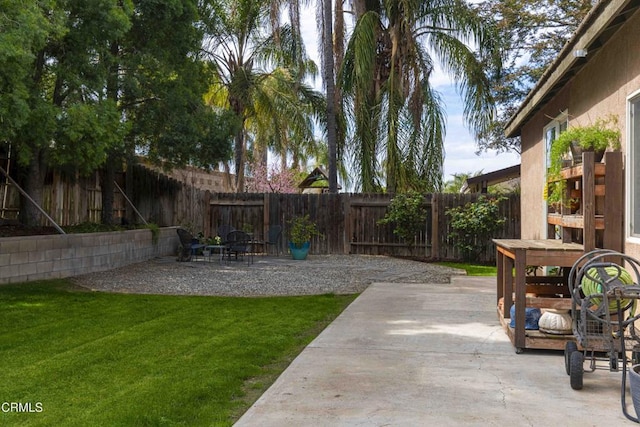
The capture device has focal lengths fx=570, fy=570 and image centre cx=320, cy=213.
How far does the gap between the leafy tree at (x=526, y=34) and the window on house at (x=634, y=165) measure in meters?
12.8

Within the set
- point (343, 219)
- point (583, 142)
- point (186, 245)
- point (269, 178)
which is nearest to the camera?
point (583, 142)

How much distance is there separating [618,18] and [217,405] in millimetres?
4473

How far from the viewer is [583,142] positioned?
16.8ft

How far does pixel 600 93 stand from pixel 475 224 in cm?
842

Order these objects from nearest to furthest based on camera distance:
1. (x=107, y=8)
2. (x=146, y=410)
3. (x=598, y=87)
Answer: (x=146, y=410) → (x=598, y=87) → (x=107, y=8)

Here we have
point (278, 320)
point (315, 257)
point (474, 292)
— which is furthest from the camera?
point (315, 257)

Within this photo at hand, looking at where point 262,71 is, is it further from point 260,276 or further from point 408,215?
point 260,276

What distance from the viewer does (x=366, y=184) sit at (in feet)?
52.7

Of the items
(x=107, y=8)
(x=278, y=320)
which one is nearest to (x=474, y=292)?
(x=278, y=320)

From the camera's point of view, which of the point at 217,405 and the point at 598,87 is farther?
the point at 598,87

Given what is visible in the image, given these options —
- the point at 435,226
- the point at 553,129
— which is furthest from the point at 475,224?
the point at 553,129

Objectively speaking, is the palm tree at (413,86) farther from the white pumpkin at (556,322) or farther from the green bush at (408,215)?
the white pumpkin at (556,322)

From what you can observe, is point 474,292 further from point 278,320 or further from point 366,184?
point 366,184

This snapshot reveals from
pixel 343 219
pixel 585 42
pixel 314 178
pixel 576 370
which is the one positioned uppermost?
pixel 314 178
